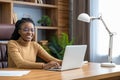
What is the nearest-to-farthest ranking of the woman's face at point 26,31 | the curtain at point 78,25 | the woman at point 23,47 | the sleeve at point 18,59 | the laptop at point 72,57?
1. the laptop at point 72,57
2. the sleeve at point 18,59
3. the woman at point 23,47
4. the woman's face at point 26,31
5. the curtain at point 78,25

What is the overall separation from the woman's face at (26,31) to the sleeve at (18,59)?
0.11m

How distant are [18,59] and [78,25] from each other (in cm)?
245

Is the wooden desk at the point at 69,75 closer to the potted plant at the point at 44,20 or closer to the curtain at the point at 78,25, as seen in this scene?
the curtain at the point at 78,25

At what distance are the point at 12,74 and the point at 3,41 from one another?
3.74 feet

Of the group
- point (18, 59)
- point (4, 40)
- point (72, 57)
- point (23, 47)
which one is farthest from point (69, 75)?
point (4, 40)

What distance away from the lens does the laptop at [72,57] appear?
74.6 inches

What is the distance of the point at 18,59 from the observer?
2141 mm

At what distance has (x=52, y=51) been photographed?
4.12 meters

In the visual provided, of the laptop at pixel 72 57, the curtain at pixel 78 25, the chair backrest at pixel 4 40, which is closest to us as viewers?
the laptop at pixel 72 57

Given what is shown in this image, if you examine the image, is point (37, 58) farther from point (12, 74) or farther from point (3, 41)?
point (12, 74)

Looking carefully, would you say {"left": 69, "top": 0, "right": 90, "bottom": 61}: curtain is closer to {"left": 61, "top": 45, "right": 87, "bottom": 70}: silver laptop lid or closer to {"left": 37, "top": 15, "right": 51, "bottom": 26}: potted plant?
{"left": 37, "top": 15, "right": 51, "bottom": 26}: potted plant

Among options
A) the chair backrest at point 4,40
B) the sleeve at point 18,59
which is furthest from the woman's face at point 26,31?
the chair backrest at point 4,40

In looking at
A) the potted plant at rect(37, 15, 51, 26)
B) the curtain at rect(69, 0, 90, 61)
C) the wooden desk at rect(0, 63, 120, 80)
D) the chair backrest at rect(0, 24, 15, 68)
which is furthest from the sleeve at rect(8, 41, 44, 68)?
the curtain at rect(69, 0, 90, 61)

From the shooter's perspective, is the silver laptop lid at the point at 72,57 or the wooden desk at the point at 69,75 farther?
the silver laptop lid at the point at 72,57
